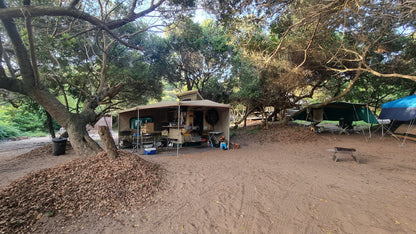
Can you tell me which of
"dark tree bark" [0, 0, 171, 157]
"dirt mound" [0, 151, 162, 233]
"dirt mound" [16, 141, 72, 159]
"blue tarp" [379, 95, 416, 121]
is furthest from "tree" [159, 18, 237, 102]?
"dirt mound" [0, 151, 162, 233]

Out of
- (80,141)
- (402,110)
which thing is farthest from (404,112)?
Result: (80,141)

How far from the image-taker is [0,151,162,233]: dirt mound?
9.24ft

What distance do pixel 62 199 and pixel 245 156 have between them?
5.89 m

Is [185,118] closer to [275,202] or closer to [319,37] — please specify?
[275,202]

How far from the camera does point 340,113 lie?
1412 cm

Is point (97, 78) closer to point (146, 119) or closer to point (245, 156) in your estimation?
point (146, 119)

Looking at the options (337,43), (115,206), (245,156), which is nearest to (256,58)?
(337,43)

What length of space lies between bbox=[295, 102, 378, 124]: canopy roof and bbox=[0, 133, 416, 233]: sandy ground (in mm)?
7630

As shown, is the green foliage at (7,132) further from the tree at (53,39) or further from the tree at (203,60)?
the tree at (203,60)

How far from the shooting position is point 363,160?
252 inches

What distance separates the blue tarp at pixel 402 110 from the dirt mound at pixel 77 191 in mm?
11926

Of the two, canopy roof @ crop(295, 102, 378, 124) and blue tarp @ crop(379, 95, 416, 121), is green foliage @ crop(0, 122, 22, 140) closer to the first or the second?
canopy roof @ crop(295, 102, 378, 124)

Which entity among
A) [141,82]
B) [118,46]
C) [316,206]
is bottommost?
[316,206]

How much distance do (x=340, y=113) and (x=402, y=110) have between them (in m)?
5.10
